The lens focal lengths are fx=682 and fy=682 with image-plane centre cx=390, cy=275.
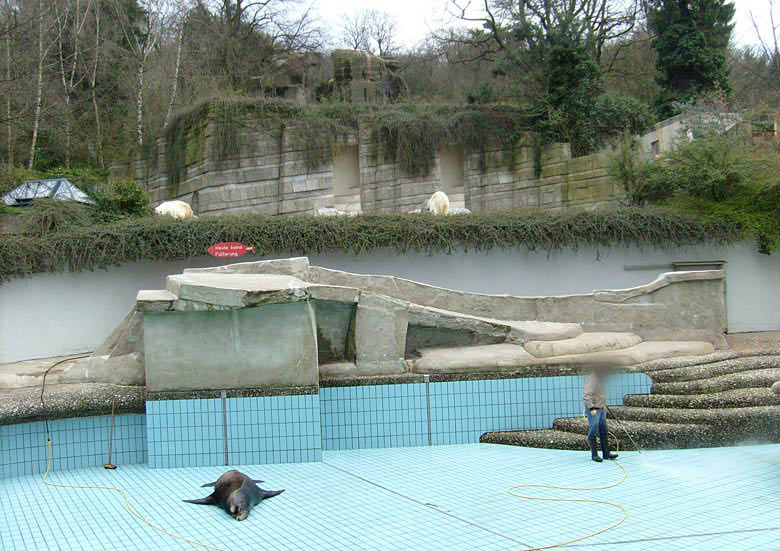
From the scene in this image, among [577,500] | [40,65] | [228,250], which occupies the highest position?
[40,65]

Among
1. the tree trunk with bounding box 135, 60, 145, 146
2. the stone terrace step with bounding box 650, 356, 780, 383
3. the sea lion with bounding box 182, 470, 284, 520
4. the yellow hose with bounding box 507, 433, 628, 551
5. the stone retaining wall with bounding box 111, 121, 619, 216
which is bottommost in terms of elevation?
the yellow hose with bounding box 507, 433, 628, 551

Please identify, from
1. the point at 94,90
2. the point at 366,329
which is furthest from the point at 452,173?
the point at 366,329

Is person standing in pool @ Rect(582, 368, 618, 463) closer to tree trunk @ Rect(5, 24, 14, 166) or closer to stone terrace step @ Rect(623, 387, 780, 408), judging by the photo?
→ stone terrace step @ Rect(623, 387, 780, 408)

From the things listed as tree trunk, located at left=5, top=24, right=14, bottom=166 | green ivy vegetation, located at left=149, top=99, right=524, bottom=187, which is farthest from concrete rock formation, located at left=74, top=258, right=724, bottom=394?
tree trunk, located at left=5, top=24, right=14, bottom=166

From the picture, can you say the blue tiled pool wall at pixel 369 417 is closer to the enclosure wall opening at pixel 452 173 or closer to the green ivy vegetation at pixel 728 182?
the green ivy vegetation at pixel 728 182

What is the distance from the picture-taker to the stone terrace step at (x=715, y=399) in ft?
23.2

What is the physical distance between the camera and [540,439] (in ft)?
22.8

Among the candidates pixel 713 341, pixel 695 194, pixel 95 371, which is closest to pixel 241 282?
pixel 95 371

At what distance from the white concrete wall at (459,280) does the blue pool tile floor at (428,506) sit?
5580 mm

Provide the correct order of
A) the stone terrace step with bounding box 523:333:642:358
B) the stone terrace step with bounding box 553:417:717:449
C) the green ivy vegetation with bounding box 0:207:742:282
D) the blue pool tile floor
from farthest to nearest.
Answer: the green ivy vegetation with bounding box 0:207:742:282
the stone terrace step with bounding box 523:333:642:358
the stone terrace step with bounding box 553:417:717:449
the blue pool tile floor

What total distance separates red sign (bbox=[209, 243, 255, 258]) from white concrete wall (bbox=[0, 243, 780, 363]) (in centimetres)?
46

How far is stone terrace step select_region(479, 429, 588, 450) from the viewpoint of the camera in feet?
22.4

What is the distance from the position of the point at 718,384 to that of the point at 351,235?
6.45 metres

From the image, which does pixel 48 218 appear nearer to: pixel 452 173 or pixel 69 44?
pixel 452 173
